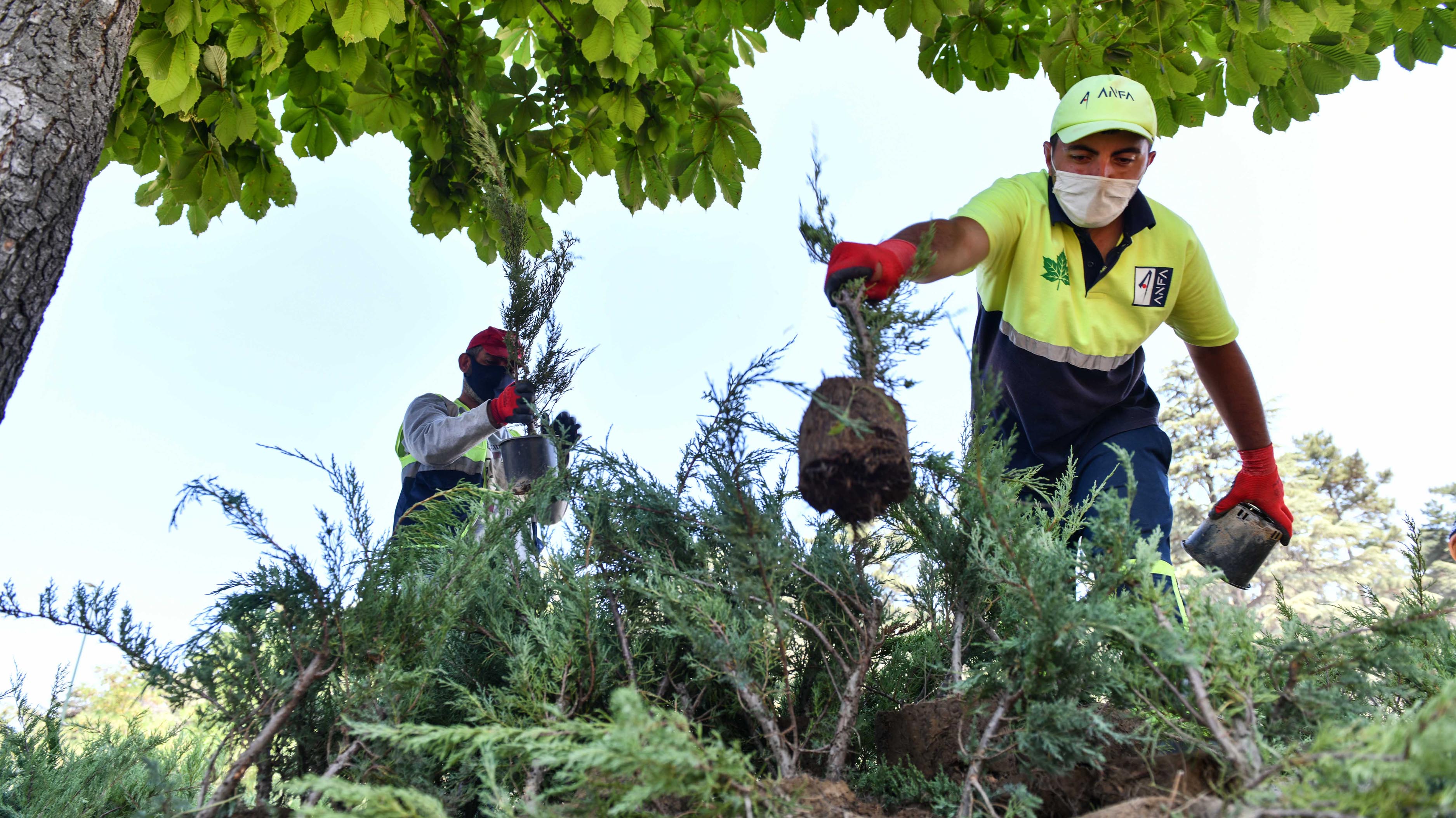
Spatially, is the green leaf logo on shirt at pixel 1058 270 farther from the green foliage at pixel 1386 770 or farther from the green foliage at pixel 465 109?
the green foliage at pixel 1386 770

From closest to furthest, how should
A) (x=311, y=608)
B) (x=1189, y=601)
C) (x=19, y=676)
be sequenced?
(x=1189, y=601) → (x=311, y=608) → (x=19, y=676)

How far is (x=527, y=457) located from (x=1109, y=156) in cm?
213

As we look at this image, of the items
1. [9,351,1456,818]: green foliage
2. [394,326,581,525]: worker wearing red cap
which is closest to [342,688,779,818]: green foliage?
[9,351,1456,818]: green foliage

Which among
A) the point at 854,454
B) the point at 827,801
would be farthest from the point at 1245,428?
the point at 827,801

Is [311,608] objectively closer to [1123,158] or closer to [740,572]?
[740,572]

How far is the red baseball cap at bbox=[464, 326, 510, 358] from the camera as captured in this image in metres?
4.89

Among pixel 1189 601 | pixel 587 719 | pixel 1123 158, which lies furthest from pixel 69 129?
pixel 1123 158

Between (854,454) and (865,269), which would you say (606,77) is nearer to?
(865,269)

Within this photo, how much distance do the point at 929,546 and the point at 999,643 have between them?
12.2 inches

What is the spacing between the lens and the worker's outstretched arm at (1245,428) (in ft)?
10.1

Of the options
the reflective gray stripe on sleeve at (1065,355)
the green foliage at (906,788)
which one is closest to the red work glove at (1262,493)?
the reflective gray stripe on sleeve at (1065,355)

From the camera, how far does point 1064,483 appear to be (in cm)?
182

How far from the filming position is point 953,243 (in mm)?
2084

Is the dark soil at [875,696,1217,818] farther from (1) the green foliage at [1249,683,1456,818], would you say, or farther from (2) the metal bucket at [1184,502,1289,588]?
(2) the metal bucket at [1184,502,1289,588]
